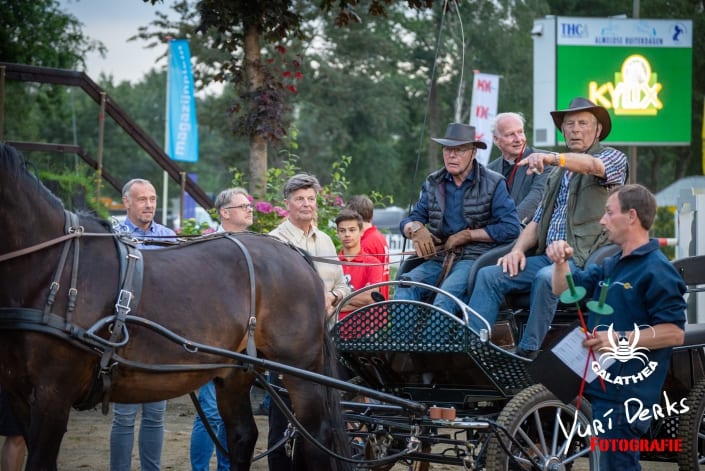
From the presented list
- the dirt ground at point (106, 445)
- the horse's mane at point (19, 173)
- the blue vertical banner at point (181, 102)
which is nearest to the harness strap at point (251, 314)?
the horse's mane at point (19, 173)

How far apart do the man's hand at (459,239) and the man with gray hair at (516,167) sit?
77cm

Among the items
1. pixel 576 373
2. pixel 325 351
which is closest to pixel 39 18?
pixel 325 351

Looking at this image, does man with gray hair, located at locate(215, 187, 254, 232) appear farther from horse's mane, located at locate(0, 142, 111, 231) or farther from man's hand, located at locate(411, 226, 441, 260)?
horse's mane, located at locate(0, 142, 111, 231)

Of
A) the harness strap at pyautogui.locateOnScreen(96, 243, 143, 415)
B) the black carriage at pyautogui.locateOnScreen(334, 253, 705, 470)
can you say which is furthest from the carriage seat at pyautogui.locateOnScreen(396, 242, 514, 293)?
the harness strap at pyautogui.locateOnScreen(96, 243, 143, 415)

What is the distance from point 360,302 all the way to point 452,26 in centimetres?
3096

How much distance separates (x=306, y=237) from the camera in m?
6.13

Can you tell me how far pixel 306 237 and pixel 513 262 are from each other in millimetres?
1520

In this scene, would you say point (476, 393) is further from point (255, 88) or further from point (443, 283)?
point (255, 88)

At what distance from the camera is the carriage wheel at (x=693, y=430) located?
17.1ft

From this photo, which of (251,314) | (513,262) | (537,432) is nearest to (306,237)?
(251,314)

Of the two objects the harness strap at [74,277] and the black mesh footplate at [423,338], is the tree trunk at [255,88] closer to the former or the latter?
the black mesh footplate at [423,338]

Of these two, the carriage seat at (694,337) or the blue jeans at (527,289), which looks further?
the carriage seat at (694,337)
